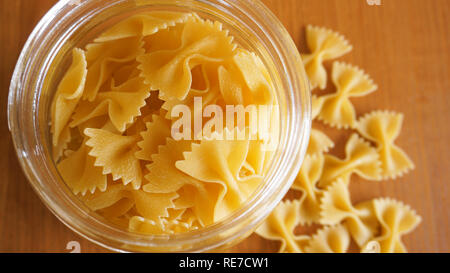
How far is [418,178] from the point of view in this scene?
101cm

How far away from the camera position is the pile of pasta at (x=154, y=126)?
773 millimetres

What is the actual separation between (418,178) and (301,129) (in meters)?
0.38

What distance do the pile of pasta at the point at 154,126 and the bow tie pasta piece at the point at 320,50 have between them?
0.20m

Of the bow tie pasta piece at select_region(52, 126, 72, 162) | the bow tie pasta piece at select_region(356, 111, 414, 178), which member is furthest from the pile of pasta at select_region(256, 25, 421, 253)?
the bow tie pasta piece at select_region(52, 126, 72, 162)

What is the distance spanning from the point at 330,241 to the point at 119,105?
52 centimetres

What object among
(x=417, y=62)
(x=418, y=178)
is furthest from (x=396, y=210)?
(x=417, y=62)

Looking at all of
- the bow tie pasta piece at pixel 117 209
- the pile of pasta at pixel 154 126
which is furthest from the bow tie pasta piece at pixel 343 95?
the bow tie pasta piece at pixel 117 209

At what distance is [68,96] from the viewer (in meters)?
0.79

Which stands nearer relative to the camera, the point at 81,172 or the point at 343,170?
the point at 81,172

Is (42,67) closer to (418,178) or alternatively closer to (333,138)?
(333,138)

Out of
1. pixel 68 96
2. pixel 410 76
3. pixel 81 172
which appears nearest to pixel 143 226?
pixel 81 172

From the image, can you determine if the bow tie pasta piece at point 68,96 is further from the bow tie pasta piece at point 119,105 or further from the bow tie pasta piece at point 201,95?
the bow tie pasta piece at point 201,95

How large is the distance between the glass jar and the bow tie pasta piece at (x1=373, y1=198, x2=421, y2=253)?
325 mm

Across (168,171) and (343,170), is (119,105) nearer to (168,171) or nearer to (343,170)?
(168,171)
